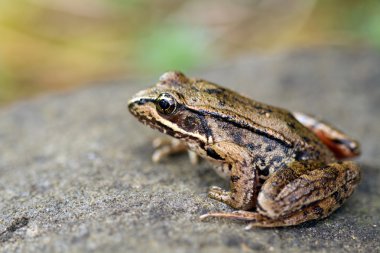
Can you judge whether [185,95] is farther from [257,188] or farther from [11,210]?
[11,210]

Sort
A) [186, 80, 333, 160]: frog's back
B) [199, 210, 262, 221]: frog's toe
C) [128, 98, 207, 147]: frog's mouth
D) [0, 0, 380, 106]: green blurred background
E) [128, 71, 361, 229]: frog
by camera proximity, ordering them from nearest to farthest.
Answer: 1. [199, 210, 262, 221]: frog's toe
2. [128, 71, 361, 229]: frog
3. [186, 80, 333, 160]: frog's back
4. [128, 98, 207, 147]: frog's mouth
5. [0, 0, 380, 106]: green blurred background

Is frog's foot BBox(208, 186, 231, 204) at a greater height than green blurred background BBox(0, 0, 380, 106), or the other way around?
green blurred background BBox(0, 0, 380, 106)

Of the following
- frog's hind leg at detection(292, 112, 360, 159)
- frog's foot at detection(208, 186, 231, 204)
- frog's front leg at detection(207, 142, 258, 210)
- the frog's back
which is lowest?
frog's foot at detection(208, 186, 231, 204)

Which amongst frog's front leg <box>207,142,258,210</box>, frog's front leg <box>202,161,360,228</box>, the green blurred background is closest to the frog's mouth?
frog's front leg <box>207,142,258,210</box>

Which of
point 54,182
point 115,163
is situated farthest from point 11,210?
point 115,163

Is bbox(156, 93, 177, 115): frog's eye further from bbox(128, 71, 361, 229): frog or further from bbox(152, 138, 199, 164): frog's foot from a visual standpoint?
bbox(152, 138, 199, 164): frog's foot

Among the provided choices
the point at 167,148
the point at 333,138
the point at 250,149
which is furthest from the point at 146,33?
the point at 250,149
